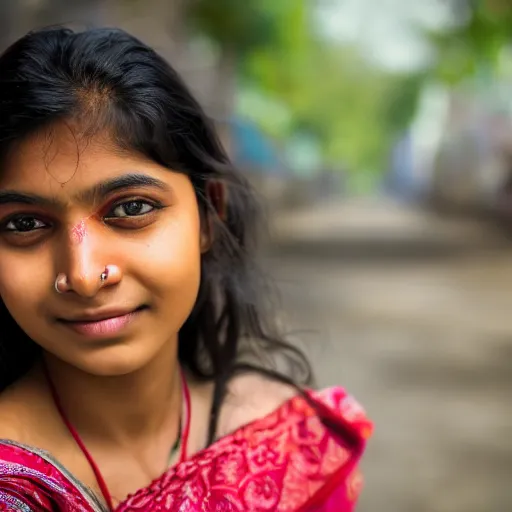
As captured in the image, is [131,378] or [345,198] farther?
[345,198]

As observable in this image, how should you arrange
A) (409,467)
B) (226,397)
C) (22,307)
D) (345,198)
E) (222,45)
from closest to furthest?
(22,307), (226,397), (409,467), (222,45), (345,198)

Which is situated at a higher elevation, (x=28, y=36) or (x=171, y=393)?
(x=28, y=36)

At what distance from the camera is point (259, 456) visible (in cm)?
98

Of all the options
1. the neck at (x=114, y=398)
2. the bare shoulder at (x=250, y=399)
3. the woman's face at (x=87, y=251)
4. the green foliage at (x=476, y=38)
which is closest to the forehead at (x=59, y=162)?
the woman's face at (x=87, y=251)

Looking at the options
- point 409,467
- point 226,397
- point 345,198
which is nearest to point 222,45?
point 409,467

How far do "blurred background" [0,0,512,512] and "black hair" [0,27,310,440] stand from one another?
0.48 feet

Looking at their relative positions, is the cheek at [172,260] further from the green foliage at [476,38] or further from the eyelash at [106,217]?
the green foliage at [476,38]

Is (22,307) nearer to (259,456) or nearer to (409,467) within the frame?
(259,456)

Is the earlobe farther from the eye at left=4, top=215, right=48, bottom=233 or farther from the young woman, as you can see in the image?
the eye at left=4, top=215, right=48, bottom=233

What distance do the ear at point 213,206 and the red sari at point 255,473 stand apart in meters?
0.24

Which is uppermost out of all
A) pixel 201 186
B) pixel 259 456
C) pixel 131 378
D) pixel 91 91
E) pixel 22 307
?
pixel 91 91

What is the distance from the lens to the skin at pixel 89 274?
2.61 feet

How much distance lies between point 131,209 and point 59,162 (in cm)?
9

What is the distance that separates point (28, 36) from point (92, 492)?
0.50 metres
